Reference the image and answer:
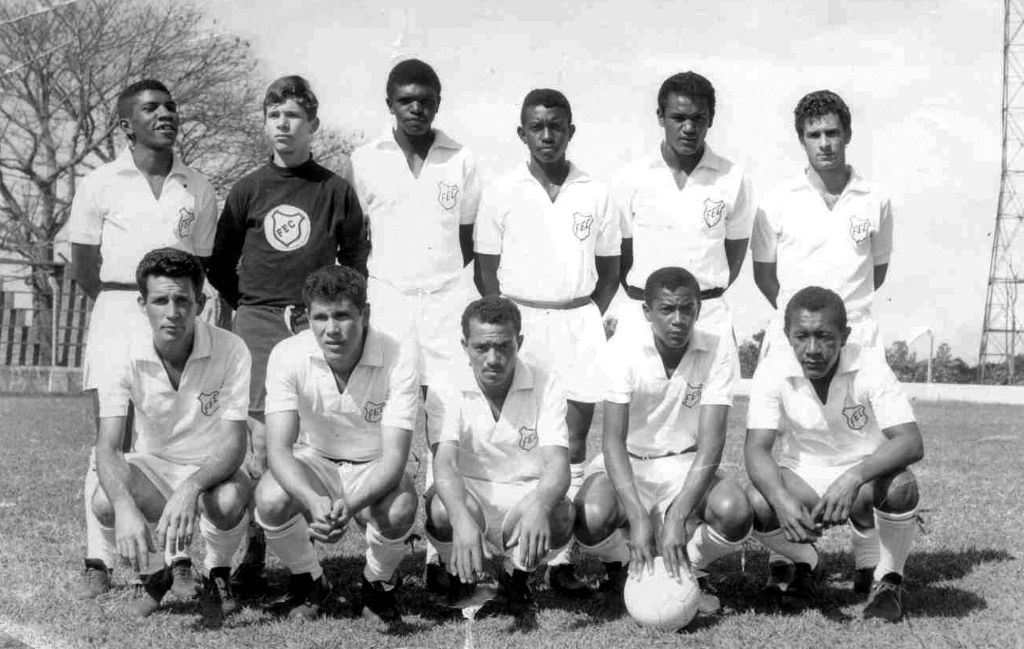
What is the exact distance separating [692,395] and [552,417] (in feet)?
2.16

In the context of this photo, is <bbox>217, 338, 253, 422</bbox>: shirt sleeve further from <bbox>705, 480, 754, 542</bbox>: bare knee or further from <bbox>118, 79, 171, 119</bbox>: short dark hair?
<bbox>705, 480, 754, 542</bbox>: bare knee

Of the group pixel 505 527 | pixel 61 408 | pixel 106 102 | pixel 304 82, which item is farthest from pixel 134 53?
pixel 505 527

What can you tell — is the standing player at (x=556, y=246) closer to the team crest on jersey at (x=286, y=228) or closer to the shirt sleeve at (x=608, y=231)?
the shirt sleeve at (x=608, y=231)

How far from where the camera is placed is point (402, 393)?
4.70 m

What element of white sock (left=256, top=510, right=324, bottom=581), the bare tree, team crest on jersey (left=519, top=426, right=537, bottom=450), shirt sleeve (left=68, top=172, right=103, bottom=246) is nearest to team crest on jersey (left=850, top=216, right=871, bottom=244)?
team crest on jersey (left=519, top=426, right=537, bottom=450)

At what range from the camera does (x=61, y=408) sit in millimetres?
17844

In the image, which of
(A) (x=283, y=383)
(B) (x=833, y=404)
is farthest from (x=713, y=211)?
(A) (x=283, y=383)

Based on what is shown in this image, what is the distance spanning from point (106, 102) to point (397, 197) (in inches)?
800

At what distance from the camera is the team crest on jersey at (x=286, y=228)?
5.25 m

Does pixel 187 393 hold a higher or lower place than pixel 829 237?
lower

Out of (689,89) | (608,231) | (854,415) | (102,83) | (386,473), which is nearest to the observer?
(386,473)

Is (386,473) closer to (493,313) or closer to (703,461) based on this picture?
(493,313)

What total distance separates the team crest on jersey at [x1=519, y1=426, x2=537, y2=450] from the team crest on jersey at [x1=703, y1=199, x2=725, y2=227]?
4.25 feet

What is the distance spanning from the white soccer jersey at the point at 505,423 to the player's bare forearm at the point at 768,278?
54.3 inches
